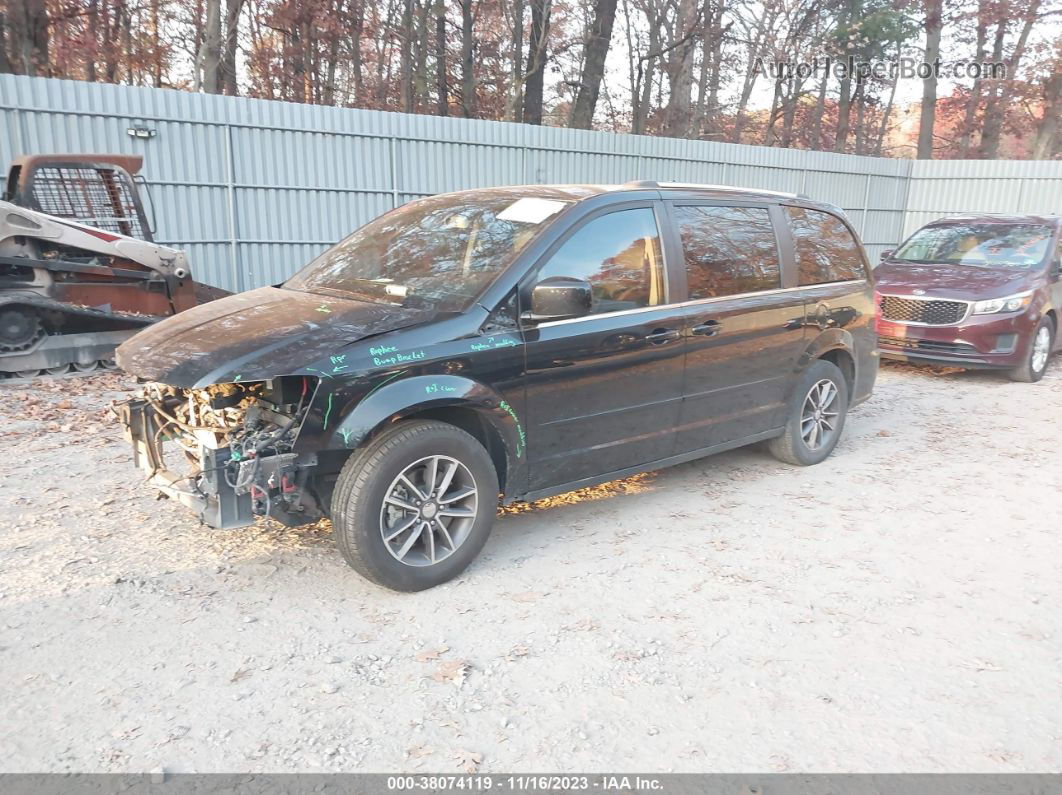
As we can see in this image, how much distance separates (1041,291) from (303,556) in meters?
8.78

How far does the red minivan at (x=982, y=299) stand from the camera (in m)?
8.76

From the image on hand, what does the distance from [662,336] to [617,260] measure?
518 mm

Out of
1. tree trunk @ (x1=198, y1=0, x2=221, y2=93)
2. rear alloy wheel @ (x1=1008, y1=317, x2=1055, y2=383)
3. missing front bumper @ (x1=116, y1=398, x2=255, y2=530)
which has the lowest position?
rear alloy wheel @ (x1=1008, y1=317, x2=1055, y2=383)

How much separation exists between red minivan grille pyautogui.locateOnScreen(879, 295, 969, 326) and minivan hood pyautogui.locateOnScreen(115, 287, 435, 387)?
7.10m

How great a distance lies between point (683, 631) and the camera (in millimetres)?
3592

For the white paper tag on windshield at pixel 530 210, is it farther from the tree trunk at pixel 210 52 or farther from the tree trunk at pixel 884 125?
the tree trunk at pixel 884 125

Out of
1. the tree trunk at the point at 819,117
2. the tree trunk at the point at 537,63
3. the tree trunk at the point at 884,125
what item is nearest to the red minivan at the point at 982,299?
the tree trunk at the point at 537,63

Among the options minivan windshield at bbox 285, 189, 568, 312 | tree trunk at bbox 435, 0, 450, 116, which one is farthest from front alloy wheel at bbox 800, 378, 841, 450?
tree trunk at bbox 435, 0, 450, 116

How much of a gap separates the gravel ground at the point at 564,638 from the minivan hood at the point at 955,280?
13.5ft

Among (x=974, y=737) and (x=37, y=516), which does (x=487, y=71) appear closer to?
(x=37, y=516)

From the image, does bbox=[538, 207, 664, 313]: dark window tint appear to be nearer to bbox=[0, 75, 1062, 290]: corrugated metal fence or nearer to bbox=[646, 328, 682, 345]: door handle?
bbox=[646, 328, 682, 345]: door handle

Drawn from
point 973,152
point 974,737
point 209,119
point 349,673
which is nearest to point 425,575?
point 349,673

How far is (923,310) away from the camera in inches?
354

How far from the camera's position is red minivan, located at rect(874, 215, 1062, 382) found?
345 inches
